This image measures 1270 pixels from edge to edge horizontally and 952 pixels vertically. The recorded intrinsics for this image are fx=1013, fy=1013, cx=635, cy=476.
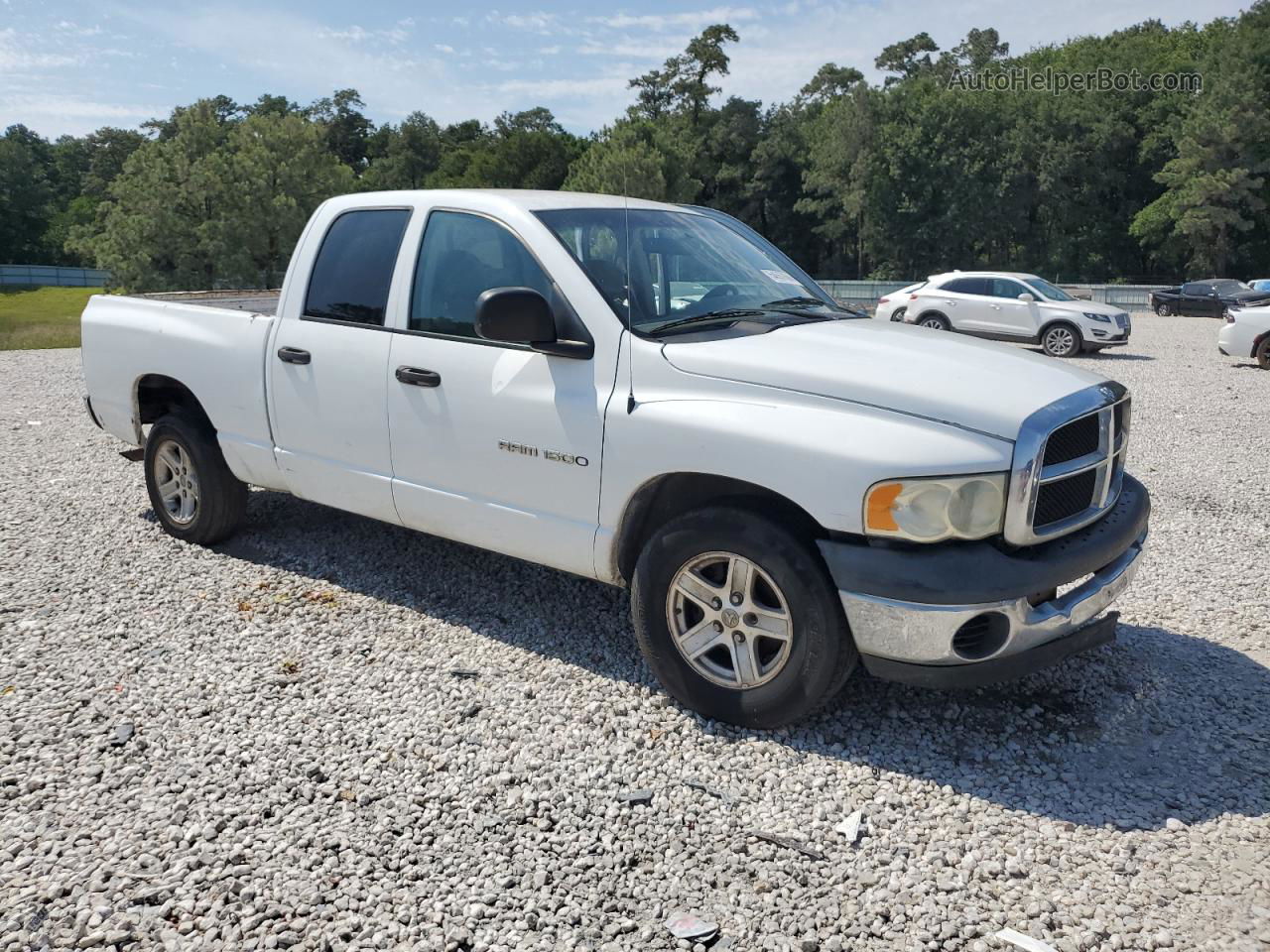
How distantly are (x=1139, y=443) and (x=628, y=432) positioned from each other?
317 inches

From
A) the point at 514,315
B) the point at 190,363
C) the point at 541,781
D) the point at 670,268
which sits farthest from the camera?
the point at 190,363

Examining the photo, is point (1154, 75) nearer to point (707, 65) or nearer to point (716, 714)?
point (707, 65)

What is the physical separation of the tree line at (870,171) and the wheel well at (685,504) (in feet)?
159

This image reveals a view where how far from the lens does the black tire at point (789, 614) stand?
3.54 metres

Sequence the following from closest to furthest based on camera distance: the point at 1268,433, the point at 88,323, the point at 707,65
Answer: the point at 88,323 < the point at 1268,433 < the point at 707,65

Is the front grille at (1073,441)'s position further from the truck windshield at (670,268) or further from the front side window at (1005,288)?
the front side window at (1005,288)

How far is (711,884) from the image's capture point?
119 inches

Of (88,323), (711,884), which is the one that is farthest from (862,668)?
(88,323)

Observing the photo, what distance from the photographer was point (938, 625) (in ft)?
11.0

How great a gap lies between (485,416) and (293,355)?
1.35 m

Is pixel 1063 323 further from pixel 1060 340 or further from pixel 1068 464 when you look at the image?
pixel 1068 464

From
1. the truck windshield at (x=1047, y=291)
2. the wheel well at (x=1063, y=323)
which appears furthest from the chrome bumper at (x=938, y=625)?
the truck windshield at (x=1047, y=291)

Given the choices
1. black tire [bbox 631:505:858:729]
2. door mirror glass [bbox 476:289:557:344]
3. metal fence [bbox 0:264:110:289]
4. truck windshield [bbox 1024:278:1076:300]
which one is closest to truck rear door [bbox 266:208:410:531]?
door mirror glass [bbox 476:289:557:344]

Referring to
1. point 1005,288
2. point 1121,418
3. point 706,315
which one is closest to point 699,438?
point 706,315
